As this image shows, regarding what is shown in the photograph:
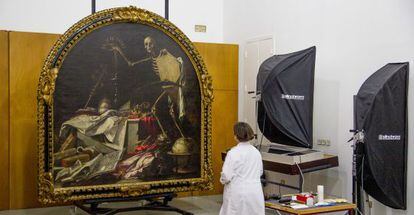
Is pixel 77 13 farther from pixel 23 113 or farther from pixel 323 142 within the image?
pixel 323 142

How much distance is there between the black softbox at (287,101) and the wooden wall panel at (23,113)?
322 cm

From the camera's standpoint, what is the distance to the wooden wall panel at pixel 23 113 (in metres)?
6.86

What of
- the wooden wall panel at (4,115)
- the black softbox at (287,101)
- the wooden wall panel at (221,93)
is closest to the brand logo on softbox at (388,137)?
the black softbox at (287,101)

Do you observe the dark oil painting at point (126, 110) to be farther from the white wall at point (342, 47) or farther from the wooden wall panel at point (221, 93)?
the white wall at point (342, 47)

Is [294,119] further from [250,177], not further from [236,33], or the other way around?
[236,33]

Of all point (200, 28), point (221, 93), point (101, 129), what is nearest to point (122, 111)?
point (101, 129)

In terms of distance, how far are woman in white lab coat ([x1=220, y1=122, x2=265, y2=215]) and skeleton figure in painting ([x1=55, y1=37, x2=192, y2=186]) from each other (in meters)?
1.74

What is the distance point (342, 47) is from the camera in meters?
6.41

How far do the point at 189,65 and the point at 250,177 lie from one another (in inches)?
90.8

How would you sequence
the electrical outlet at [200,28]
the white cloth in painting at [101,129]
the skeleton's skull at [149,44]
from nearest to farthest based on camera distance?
the white cloth in painting at [101,129] → the skeleton's skull at [149,44] → the electrical outlet at [200,28]

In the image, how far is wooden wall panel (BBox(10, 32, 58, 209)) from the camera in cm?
686

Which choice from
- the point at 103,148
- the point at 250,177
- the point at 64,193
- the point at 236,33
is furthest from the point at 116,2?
the point at 250,177

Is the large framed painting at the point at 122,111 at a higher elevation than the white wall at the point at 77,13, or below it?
below

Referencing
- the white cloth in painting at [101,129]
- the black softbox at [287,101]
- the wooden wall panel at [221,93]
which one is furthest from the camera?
the wooden wall panel at [221,93]
